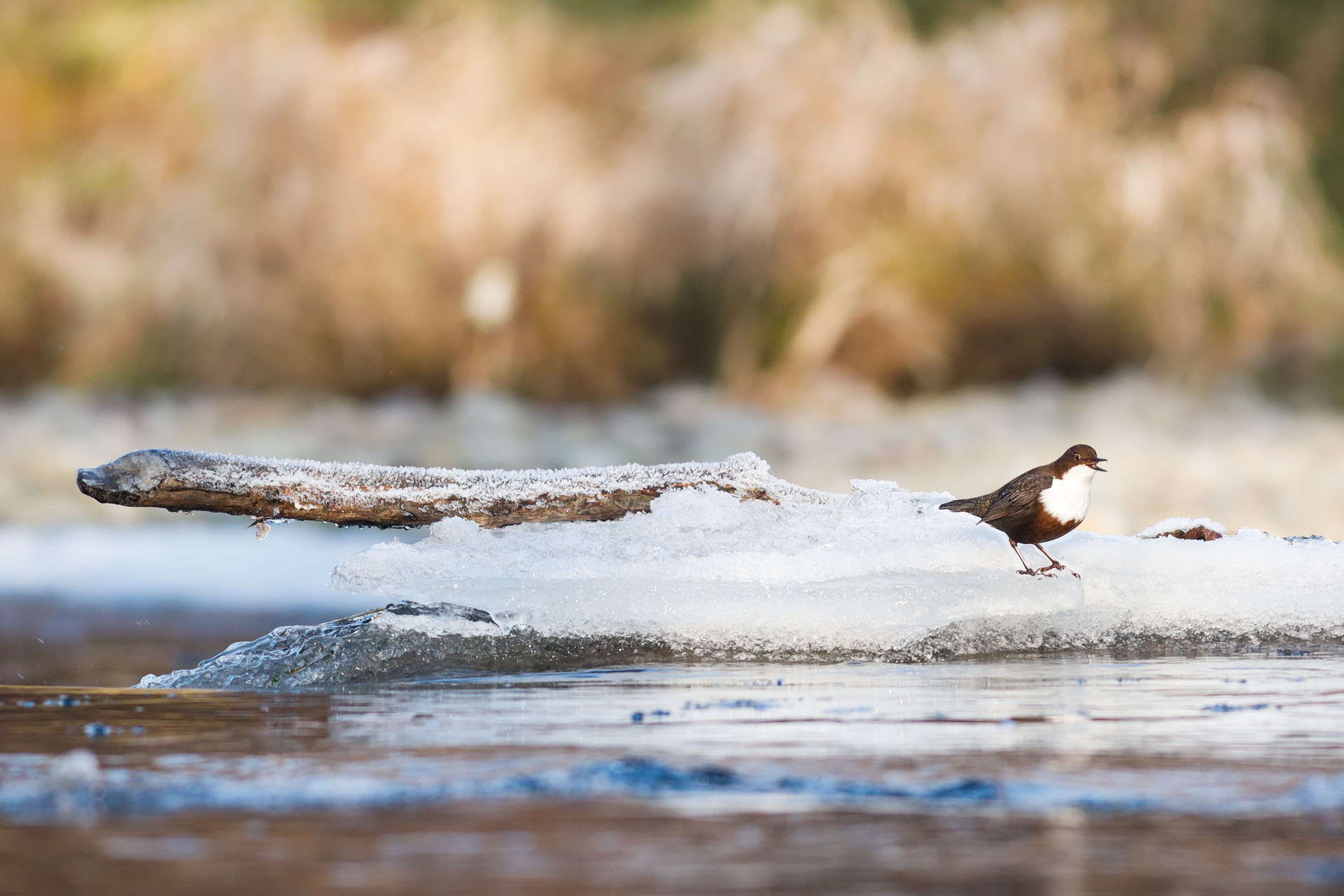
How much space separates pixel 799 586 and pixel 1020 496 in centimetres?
74

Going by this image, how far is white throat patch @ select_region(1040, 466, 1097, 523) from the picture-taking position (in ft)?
15.5

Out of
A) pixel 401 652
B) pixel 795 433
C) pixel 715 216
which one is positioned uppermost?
pixel 715 216

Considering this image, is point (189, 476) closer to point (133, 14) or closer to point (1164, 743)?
point (1164, 743)

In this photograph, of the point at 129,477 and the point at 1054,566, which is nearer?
the point at 129,477

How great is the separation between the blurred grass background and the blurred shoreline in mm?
248

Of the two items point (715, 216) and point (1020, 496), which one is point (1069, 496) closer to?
point (1020, 496)

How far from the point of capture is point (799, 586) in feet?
15.9

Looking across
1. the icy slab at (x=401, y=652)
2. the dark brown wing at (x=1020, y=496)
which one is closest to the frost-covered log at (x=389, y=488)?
the icy slab at (x=401, y=652)

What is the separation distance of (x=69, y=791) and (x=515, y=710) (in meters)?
1.23

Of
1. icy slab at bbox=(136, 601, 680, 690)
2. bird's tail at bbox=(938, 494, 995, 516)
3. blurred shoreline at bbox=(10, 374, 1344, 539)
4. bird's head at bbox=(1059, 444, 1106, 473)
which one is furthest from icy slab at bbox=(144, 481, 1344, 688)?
blurred shoreline at bbox=(10, 374, 1344, 539)

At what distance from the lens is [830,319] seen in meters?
15.4

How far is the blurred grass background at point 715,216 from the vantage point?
15234 millimetres

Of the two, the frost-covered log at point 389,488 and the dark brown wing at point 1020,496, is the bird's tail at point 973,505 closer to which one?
the dark brown wing at point 1020,496

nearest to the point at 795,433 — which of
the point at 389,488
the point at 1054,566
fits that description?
the point at 1054,566
